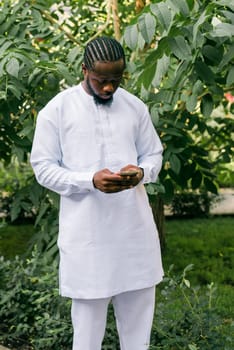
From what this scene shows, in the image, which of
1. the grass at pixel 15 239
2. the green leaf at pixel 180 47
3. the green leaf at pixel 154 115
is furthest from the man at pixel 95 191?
the grass at pixel 15 239

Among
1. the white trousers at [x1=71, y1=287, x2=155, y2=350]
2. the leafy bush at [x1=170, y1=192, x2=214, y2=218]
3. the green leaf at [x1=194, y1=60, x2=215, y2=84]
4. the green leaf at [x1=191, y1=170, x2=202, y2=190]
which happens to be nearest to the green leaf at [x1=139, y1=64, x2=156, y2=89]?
the green leaf at [x1=194, y1=60, x2=215, y2=84]

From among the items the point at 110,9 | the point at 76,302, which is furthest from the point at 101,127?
the point at 110,9

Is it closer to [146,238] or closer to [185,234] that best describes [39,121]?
[146,238]

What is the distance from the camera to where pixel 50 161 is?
3.07 m

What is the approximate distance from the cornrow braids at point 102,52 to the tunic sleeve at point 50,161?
0.93 feet

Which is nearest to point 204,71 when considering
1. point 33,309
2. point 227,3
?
point 227,3

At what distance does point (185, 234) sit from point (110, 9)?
143 inches

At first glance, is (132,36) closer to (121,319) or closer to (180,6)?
(180,6)

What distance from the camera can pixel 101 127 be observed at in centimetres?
308

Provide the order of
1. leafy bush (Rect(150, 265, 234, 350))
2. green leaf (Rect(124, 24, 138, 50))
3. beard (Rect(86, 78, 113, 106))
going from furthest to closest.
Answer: leafy bush (Rect(150, 265, 234, 350)) → green leaf (Rect(124, 24, 138, 50)) → beard (Rect(86, 78, 113, 106))

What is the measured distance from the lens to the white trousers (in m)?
3.17

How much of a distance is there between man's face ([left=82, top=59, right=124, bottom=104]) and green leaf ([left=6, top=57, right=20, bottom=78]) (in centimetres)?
91

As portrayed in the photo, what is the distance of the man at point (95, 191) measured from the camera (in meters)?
3.05

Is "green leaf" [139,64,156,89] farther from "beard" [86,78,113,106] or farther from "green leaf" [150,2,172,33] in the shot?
"beard" [86,78,113,106]
